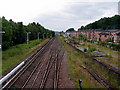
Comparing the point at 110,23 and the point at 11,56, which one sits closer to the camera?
the point at 11,56

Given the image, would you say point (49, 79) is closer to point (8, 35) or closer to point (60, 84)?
point (60, 84)

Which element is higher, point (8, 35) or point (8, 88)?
point (8, 35)

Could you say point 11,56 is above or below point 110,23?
below

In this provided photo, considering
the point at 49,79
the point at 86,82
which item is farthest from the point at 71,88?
the point at 49,79

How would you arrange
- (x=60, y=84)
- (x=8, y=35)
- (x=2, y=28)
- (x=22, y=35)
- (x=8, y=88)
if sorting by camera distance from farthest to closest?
(x=22, y=35)
(x=8, y=35)
(x=2, y=28)
(x=60, y=84)
(x=8, y=88)

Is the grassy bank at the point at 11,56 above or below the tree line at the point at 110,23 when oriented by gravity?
below

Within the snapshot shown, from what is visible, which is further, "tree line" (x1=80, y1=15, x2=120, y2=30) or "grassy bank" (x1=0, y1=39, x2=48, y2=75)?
"tree line" (x1=80, y1=15, x2=120, y2=30)

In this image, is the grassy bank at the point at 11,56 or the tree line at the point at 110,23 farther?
the tree line at the point at 110,23

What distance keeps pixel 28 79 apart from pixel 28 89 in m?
1.40

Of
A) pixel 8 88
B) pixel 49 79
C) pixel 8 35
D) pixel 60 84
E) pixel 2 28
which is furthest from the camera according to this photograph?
pixel 8 35

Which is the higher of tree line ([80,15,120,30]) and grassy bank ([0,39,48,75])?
tree line ([80,15,120,30])

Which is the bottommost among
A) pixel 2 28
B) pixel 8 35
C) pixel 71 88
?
pixel 71 88

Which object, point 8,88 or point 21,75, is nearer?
point 8,88

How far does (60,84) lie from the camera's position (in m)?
7.88
